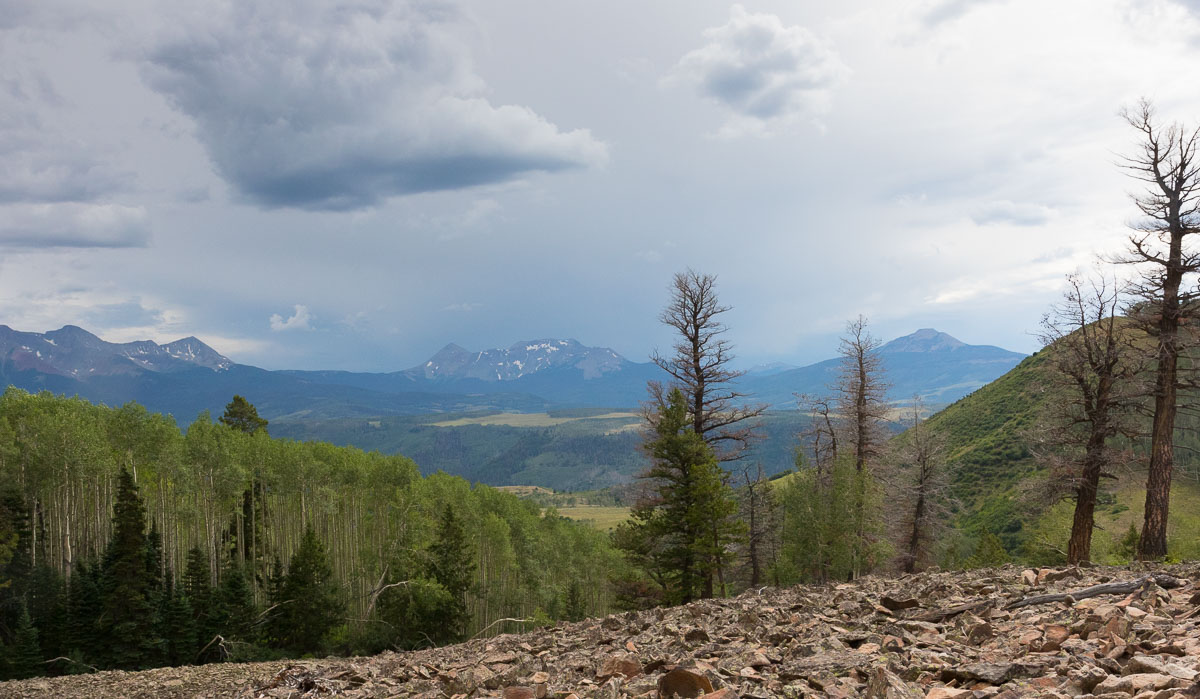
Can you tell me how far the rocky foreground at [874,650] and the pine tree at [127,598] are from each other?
91.1 feet

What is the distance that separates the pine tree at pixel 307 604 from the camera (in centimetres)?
3400

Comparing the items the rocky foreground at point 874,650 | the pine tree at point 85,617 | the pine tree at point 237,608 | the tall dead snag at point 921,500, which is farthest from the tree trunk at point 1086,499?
the pine tree at point 85,617

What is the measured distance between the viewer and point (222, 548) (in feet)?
155

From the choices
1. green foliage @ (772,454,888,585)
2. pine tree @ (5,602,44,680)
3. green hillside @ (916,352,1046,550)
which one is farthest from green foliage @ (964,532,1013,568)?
pine tree @ (5,602,44,680)

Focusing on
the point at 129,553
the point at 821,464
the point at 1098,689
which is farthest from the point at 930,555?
the point at 129,553

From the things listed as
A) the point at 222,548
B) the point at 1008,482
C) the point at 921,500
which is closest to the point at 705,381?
the point at 921,500

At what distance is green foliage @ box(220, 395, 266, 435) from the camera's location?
59.2m

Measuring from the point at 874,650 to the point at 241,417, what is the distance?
2561 inches

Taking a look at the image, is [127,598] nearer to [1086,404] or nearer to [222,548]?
[222,548]

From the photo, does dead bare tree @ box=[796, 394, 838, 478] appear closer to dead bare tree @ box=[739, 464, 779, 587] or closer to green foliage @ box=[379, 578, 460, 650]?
dead bare tree @ box=[739, 464, 779, 587]

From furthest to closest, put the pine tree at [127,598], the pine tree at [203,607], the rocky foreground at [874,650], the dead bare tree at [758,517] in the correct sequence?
the dead bare tree at [758,517]
the pine tree at [203,607]
the pine tree at [127,598]
the rocky foreground at [874,650]

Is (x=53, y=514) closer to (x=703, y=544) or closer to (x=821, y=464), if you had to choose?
(x=703, y=544)

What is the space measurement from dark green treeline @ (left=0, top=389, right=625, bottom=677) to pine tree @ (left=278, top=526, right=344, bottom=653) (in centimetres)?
10

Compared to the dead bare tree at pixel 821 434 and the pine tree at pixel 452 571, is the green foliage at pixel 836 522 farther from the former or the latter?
the pine tree at pixel 452 571
